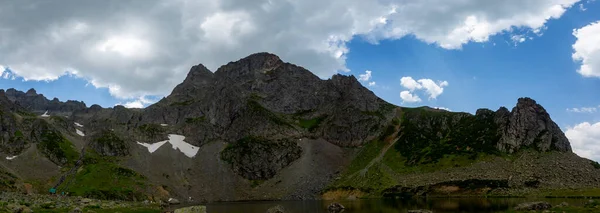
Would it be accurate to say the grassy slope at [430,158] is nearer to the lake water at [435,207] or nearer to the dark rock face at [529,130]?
the dark rock face at [529,130]

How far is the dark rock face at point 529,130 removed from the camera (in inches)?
6437

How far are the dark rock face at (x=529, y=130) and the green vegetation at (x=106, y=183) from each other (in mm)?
151906

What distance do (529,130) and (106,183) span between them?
17882 cm

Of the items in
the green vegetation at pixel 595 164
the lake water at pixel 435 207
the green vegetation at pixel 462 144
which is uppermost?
the green vegetation at pixel 462 144

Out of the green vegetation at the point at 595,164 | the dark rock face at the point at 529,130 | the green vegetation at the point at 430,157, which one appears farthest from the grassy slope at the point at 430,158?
the green vegetation at the point at 595,164

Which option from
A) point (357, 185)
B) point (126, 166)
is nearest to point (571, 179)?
point (357, 185)

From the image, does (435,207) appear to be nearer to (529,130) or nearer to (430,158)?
(430,158)

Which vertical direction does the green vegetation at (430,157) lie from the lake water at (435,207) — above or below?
above

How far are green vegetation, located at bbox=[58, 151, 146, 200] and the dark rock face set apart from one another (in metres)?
152

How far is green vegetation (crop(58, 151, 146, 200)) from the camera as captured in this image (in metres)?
163

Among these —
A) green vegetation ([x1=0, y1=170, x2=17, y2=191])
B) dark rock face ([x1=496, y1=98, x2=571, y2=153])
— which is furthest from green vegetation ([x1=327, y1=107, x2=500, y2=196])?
green vegetation ([x1=0, y1=170, x2=17, y2=191])

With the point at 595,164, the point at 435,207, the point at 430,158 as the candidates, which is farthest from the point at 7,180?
the point at 595,164

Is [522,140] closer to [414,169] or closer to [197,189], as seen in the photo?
[414,169]

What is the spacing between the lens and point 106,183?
Result: 174 metres
